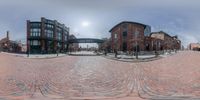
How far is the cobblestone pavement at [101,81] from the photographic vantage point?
299cm

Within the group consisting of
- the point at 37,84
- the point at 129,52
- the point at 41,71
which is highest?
→ the point at 129,52

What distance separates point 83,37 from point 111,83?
41.3 inches

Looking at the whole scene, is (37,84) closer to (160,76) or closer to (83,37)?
(83,37)

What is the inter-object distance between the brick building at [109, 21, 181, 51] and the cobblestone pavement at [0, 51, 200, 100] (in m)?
0.56

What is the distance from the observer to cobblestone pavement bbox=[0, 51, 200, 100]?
299cm

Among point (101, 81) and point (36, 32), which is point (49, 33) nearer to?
point (36, 32)

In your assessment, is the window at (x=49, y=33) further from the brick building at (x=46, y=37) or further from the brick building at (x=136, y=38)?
the brick building at (x=136, y=38)

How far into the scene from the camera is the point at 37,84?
312 centimetres

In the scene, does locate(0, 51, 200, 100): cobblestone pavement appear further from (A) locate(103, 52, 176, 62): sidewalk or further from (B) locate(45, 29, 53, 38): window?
(B) locate(45, 29, 53, 38): window

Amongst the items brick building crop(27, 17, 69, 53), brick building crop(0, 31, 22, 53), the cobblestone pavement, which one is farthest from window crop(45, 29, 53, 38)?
the cobblestone pavement

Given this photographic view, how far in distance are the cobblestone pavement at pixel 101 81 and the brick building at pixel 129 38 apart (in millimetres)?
617

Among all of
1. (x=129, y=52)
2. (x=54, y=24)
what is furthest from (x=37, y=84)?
(x=129, y=52)

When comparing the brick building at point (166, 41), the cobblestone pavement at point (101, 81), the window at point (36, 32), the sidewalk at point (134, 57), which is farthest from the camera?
the cobblestone pavement at point (101, 81)

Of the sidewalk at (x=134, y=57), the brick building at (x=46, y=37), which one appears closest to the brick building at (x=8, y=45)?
the brick building at (x=46, y=37)
